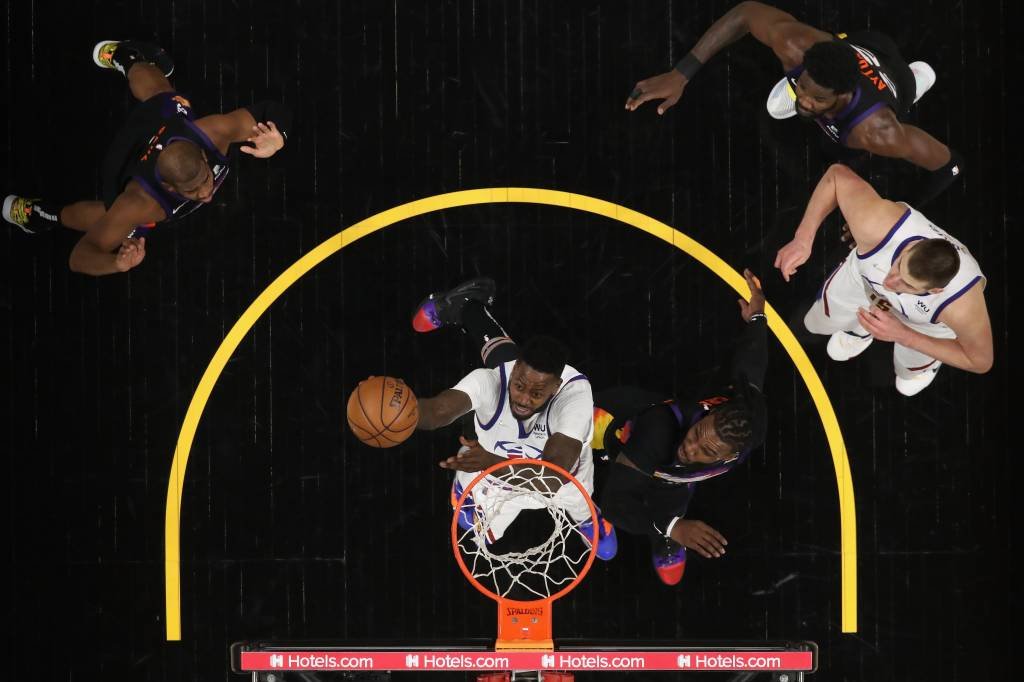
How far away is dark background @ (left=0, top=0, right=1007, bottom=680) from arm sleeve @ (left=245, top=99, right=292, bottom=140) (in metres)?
0.25

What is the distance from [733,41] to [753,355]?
8.59 feet

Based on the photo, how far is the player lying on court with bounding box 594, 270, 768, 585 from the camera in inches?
Result: 228

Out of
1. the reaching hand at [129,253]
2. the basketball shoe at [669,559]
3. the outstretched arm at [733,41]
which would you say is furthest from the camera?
the basketball shoe at [669,559]

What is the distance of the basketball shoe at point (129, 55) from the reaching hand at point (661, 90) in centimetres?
380

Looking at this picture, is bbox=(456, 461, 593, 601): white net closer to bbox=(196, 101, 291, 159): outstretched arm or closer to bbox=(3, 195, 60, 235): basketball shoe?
bbox=(196, 101, 291, 159): outstretched arm

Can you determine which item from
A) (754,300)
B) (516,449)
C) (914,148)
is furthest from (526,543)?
(914,148)

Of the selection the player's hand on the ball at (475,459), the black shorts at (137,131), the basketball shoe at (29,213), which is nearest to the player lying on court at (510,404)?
the player's hand on the ball at (475,459)

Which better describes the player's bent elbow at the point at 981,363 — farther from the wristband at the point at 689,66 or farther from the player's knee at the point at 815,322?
the wristband at the point at 689,66

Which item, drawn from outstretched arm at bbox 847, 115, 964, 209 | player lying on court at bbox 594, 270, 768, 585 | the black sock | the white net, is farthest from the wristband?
the white net

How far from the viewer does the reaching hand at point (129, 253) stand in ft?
21.8

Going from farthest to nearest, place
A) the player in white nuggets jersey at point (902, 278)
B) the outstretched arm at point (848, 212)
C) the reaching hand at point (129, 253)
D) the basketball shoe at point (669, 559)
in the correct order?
the basketball shoe at point (669, 559)
the reaching hand at point (129, 253)
the outstretched arm at point (848, 212)
the player in white nuggets jersey at point (902, 278)

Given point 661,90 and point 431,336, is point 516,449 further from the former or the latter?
point 661,90

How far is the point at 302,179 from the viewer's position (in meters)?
7.08

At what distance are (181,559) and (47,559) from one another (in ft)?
3.69
